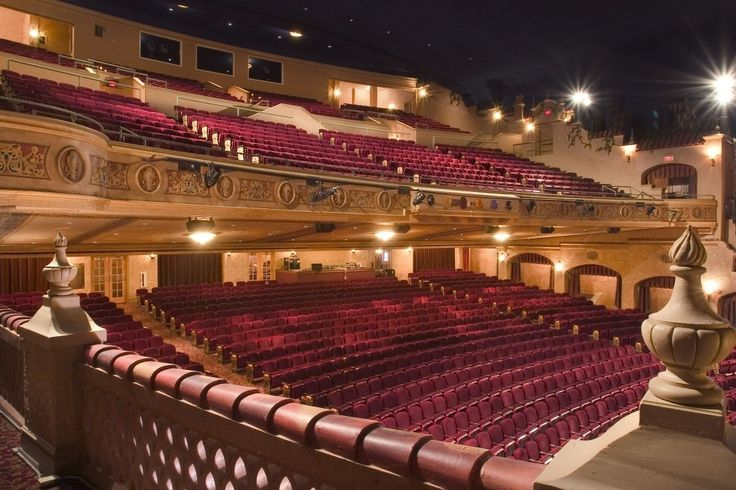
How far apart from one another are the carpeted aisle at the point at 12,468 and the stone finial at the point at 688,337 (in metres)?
2.33

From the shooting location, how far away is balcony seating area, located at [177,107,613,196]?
10.2 meters

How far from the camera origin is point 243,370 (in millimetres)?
7223

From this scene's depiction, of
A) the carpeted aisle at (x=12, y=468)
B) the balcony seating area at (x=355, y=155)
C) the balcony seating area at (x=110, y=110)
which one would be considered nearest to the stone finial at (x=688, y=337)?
the carpeted aisle at (x=12, y=468)

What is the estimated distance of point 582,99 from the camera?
18.6 m

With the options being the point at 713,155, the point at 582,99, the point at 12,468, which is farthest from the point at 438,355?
the point at 582,99

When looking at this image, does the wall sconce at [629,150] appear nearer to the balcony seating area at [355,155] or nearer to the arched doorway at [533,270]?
the balcony seating area at [355,155]

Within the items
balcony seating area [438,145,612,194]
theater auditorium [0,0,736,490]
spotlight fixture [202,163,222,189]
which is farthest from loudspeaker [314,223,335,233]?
balcony seating area [438,145,612,194]

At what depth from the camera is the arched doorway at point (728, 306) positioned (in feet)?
44.1

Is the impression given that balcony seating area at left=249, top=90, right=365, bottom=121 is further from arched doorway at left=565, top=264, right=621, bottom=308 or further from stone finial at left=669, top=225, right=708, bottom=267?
stone finial at left=669, top=225, right=708, bottom=267

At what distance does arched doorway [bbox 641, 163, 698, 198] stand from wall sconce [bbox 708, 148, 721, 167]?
482mm

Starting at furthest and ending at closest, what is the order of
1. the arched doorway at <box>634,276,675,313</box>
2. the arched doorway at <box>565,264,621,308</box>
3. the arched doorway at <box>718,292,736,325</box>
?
the arched doorway at <box>565,264,621,308</box> → the arched doorway at <box>634,276,675,313</box> → the arched doorway at <box>718,292,736,325</box>

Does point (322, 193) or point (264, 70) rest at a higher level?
point (264, 70)

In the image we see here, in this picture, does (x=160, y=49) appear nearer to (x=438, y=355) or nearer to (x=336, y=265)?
(x=336, y=265)

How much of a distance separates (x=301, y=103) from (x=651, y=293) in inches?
520
